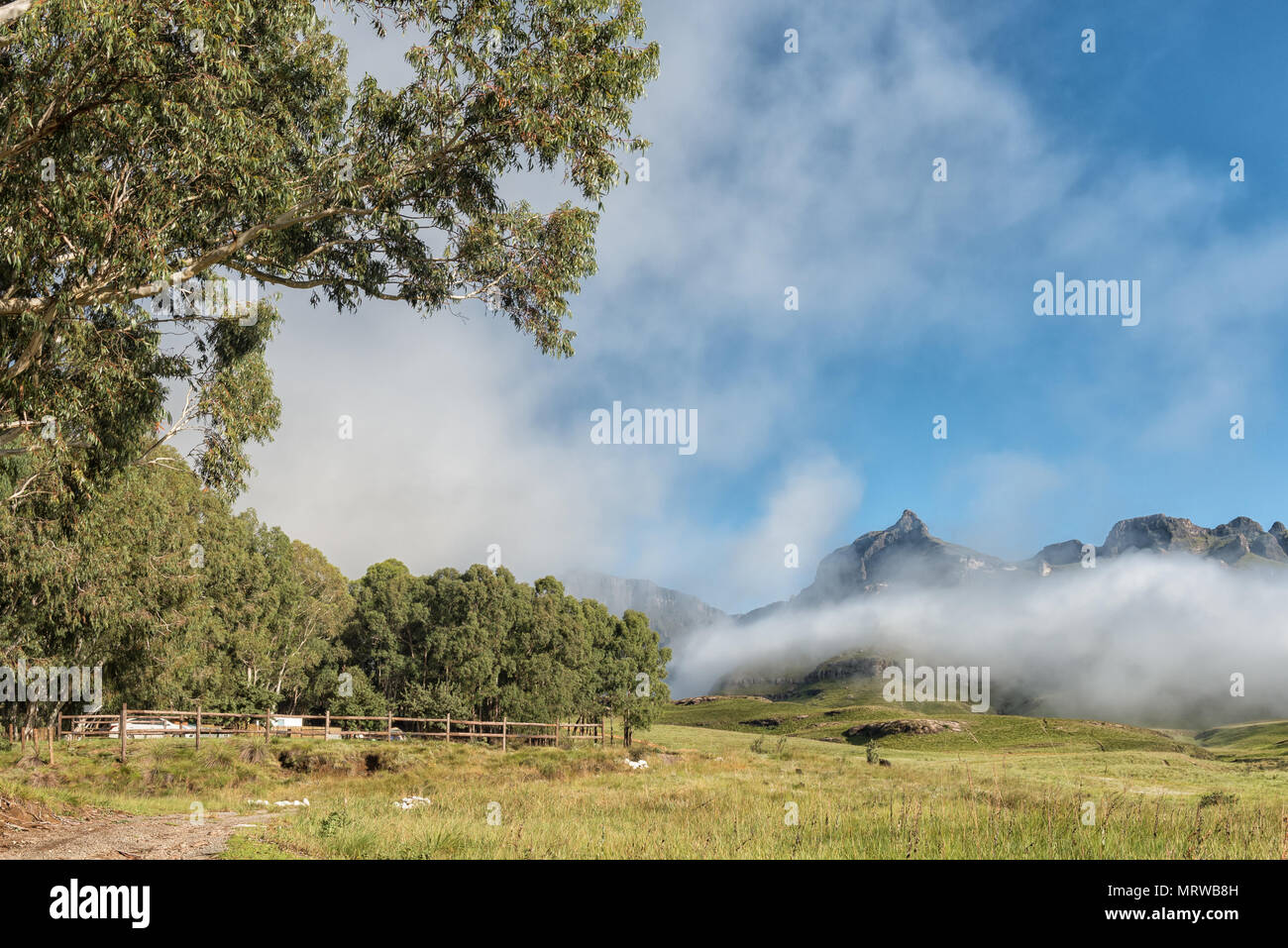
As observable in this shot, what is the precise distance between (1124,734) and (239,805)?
398ft

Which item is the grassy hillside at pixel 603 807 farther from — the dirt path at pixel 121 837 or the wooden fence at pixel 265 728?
the wooden fence at pixel 265 728

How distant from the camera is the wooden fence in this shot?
32.4 metres

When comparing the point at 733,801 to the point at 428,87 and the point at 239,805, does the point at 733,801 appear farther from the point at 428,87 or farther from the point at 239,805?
the point at 428,87

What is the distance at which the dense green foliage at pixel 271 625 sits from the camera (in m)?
20.9

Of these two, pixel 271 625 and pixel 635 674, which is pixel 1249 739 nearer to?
pixel 635 674

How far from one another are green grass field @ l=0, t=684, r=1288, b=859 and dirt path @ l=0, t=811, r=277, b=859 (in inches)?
31.9

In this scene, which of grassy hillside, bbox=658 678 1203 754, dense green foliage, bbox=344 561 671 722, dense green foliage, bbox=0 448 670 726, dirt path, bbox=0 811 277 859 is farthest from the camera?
grassy hillside, bbox=658 678 1203 754

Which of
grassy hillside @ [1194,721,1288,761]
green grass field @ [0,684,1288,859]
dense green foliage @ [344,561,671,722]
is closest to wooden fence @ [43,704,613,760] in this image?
dense green foliage @ [344,561,671,722]

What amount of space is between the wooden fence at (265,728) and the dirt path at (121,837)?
1028 centimetres

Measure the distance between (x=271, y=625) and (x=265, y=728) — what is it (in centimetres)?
1470

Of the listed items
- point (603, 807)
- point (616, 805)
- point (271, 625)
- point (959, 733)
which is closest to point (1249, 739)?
point (959, 733)

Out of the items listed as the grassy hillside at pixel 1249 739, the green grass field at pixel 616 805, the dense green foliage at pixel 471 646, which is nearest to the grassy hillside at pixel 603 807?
the green grass field at pixel 616 805

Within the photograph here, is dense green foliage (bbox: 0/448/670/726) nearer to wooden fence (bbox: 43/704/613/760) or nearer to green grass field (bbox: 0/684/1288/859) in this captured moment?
wooden fence (bbox: 43/704/613/760)
